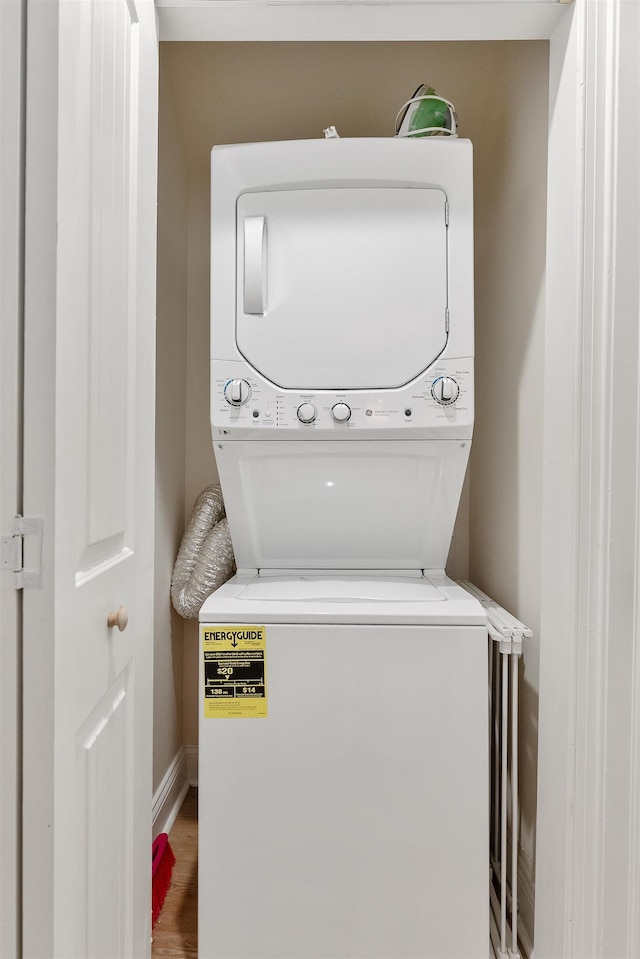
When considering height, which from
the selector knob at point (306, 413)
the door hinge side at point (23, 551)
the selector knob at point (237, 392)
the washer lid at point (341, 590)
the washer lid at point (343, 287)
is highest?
the washer lid at point (343, 287)

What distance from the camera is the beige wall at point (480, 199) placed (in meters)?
1.46

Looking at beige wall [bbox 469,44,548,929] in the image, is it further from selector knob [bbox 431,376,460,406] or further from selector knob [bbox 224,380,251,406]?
selector knob [bbox 224,380,251,406]

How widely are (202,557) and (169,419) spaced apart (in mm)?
447

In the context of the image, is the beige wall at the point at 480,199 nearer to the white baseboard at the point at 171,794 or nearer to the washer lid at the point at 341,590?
the white baseboard at the point at 171,794

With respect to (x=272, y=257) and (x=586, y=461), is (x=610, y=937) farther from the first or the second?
(x=272, y=257)

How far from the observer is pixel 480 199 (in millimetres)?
1943

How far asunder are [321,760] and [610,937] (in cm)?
60

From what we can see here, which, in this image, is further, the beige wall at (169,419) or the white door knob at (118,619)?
the beige wall at (169,419)

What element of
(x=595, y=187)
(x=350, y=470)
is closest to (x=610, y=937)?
(x=350, y=470)

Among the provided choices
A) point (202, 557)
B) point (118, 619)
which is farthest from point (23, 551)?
point (202, 557)

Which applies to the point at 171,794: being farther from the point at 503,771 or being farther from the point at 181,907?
the point at 503,771

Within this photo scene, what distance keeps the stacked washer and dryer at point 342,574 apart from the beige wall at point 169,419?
33cm

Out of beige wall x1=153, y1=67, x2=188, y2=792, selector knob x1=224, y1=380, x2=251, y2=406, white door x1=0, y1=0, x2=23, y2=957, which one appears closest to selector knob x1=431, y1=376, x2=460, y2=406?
selector knob x1=224, y1=380, x2=251, y2=406

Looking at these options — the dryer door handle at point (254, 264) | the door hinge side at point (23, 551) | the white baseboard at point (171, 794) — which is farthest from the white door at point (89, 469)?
the white baseboard at point (171, 794)
